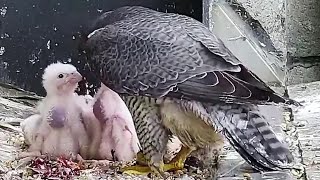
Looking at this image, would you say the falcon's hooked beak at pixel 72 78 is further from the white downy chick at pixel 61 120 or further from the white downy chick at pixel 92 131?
the white downy chick at pixel 92 131

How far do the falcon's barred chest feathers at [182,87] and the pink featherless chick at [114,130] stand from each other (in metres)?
0.22

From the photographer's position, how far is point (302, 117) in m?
3.46

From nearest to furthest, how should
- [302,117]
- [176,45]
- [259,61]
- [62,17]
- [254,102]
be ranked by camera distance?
[254,102] → [176,45] → [302,117] → [259,61] → [62,17]

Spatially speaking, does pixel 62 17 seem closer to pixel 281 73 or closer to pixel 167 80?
pixel 281 73

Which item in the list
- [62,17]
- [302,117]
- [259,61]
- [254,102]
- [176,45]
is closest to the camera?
[254,102]

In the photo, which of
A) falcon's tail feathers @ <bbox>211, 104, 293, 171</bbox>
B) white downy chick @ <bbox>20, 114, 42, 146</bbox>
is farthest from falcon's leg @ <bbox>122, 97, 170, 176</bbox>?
white downy chick @ <bbox>20, 114, 42, 146</bbox>

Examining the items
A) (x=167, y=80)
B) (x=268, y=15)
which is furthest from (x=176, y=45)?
(x=268, y=15)

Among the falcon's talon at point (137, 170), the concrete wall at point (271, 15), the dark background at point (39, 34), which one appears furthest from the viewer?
the dark background at point (39, 34)

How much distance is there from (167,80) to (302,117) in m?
1.07

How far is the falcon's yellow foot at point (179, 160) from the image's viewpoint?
286 centimetres

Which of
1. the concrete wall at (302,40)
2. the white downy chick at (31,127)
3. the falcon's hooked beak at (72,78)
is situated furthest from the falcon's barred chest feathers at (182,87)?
the concrete wall at (302,40)

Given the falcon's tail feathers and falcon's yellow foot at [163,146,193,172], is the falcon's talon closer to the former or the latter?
falcon's yellow foot at [163,146,193,172]

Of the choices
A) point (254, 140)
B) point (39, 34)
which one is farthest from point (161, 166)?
point (39, 34)

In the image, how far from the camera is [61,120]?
3.00m
